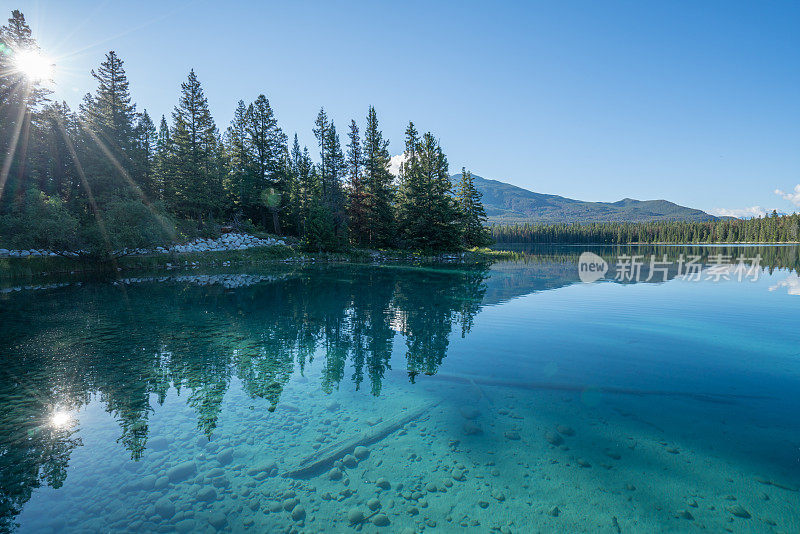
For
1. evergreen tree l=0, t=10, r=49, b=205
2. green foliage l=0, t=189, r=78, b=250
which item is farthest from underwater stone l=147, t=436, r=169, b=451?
evergreen tree l=0, t=10, r=49, b=205

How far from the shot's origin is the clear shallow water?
14.6 ft

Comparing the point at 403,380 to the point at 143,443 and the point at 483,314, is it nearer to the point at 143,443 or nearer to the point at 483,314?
the point at 143,443

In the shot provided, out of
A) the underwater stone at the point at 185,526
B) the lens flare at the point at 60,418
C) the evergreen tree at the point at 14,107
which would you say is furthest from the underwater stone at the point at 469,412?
the evergreen tree at the point at 14,107

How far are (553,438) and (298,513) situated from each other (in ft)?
14.0

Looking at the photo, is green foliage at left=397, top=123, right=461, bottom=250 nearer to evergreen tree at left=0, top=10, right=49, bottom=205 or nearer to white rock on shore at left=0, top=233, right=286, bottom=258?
white rock on shore at left=0, top=233, right=286, bottom=258

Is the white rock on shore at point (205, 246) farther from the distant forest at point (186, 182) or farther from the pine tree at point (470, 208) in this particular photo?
the pine tree at point (470, 208)

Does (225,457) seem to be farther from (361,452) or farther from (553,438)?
(553,438)

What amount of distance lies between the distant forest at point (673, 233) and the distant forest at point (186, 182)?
294 ft

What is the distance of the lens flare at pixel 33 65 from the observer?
101ft

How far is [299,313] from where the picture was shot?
1631cm

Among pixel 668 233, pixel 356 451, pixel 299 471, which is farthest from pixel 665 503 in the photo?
pixel 668 233

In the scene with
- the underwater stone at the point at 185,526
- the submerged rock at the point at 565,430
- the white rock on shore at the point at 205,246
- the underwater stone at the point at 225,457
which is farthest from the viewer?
the white rock on shore at the point at 205,246

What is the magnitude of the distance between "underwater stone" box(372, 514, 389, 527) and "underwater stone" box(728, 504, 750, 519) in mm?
4358

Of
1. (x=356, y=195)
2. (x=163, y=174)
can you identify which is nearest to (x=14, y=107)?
(x=163, y=174)
